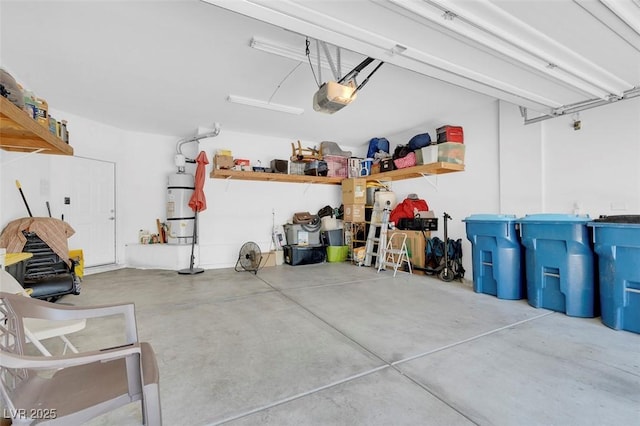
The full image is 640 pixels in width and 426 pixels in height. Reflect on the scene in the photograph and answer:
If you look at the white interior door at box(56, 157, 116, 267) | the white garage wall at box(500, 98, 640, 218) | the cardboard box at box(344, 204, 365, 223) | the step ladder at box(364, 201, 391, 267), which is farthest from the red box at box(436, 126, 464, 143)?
the white interior door at box(56, 157, 116, 267)

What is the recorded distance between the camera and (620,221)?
107 inches

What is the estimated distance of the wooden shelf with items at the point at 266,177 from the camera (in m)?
5.53

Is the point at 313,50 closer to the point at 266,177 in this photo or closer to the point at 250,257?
the point at 266,177

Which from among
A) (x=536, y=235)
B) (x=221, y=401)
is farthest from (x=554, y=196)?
(x=221, y=401)

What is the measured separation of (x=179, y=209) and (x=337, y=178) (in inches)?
143

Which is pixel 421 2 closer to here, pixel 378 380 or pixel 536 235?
pixel 378 380

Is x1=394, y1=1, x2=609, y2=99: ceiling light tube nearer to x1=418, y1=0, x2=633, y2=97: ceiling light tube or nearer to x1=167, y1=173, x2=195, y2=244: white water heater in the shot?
x1=418, y1=0, x2=633, y2=97: ceiling light tube

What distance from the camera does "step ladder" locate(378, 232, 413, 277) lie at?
17.3 feet

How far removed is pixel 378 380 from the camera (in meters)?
Result: 1.91

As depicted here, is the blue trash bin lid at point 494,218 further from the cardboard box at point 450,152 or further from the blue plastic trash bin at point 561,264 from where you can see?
the cardboard box at point 450,152

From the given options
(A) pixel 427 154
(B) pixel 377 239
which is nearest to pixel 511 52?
(A) pixel 427 154

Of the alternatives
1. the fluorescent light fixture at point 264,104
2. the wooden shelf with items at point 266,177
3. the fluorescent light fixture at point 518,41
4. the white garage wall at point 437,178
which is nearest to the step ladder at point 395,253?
the white garage wall at point 437,178

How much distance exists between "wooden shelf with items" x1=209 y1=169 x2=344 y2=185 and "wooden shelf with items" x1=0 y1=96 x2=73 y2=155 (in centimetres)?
249

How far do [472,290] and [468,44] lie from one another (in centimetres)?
335
